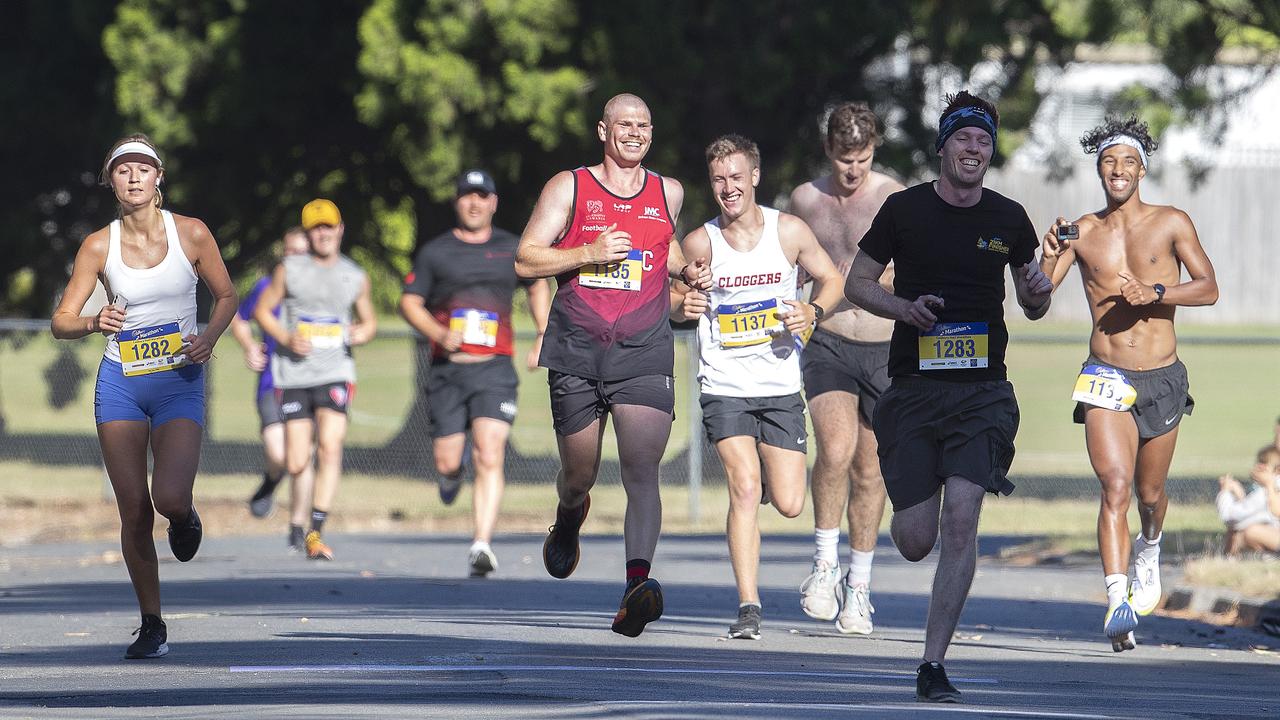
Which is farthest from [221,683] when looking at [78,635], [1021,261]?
[1021,261]

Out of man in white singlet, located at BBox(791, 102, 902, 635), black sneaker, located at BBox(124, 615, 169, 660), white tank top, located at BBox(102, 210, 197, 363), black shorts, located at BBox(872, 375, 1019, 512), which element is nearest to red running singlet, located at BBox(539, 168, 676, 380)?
black shorts, located at BBox(872, 375, 1019, 512)

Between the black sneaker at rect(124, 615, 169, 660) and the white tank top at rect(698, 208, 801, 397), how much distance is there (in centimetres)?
281

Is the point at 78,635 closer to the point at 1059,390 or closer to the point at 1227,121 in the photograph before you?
the point at 1227,121

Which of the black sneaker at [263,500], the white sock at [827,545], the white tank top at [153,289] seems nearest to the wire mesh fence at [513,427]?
the black sneaker at [263,500]

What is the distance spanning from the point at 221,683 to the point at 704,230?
3.65m

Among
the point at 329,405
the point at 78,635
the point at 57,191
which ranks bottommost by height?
the point at 78,635

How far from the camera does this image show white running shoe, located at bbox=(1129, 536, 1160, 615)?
9805 mm

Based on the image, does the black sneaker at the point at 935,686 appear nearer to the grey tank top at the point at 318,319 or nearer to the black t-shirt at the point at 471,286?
the black t-shirt at the point at 471,286

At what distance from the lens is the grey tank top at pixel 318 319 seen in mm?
14750

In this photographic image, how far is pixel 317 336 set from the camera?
14812 millimetres

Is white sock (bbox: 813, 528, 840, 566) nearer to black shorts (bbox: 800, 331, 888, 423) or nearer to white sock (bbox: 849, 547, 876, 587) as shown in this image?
white sock (bbox: 849, 547, 876, 587)

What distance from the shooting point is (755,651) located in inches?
360

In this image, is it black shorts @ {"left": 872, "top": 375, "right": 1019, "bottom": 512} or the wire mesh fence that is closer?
black shorts @ {"left": 872, "top": 375, "right": 1019, "bottom": 512}

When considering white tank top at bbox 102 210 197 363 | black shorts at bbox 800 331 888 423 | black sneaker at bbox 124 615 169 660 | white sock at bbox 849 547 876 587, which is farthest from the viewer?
black shorts at bbox 800 331 888 423
